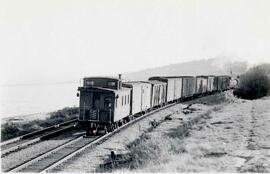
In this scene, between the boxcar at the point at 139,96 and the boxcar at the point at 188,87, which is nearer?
the boxcar at the point at 139,96

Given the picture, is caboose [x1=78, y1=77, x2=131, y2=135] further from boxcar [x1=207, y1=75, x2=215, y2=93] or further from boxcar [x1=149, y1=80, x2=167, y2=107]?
boxcar [x1=207, y1=75, x2=215, y2=93]

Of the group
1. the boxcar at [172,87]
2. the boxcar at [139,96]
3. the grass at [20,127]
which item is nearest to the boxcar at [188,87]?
the boxcar at [172,87]

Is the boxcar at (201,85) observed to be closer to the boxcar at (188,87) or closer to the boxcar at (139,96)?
the boxcar at (188,87)

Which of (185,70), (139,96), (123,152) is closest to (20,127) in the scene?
(139,96)

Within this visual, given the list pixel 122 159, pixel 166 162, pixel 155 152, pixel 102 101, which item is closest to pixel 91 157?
pixel 122 159

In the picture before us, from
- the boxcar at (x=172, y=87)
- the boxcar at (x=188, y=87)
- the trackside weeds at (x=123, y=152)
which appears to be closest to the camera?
the trackside weeds at (x=123, y=152)

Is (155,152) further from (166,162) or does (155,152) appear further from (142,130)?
(142,130)
